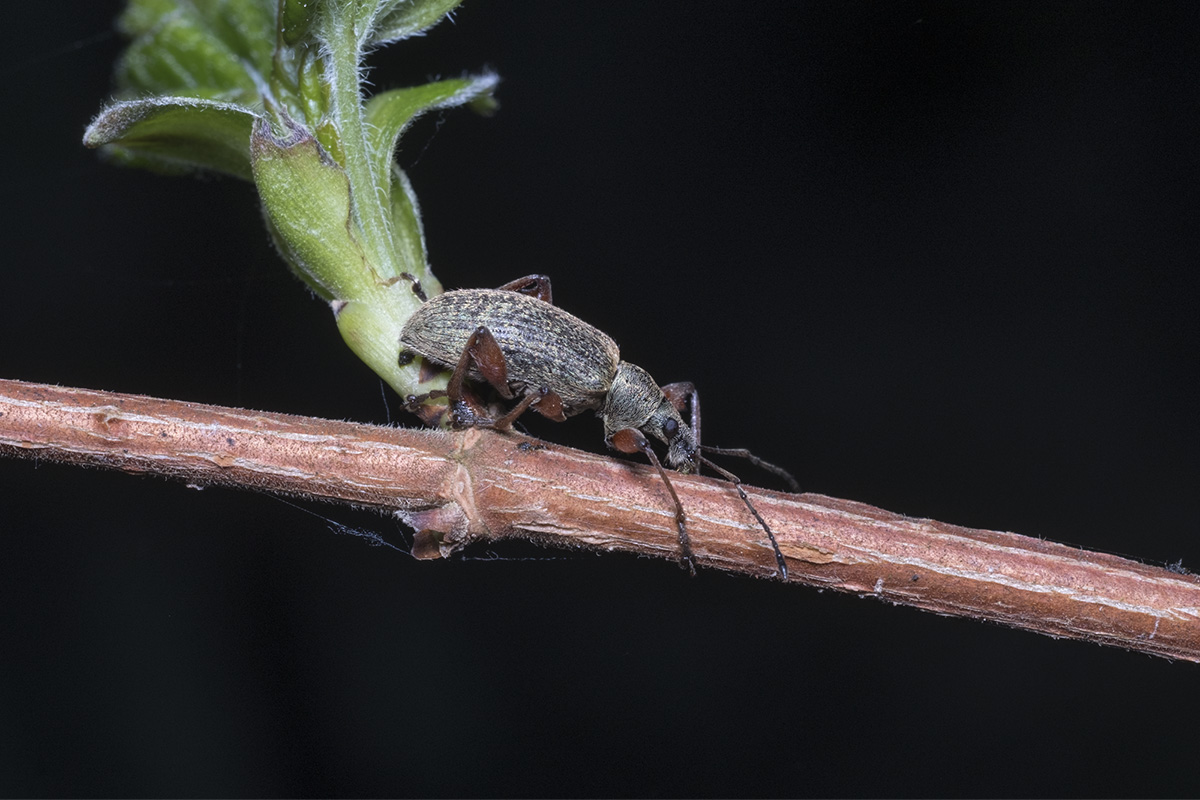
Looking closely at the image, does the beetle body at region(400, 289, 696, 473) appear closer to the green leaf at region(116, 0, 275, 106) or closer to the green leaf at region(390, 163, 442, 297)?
the green leaf at region(390, 163, 442, 297)

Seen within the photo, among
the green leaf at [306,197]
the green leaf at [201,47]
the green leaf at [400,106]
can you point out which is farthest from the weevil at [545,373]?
the green leaf at [201,47]

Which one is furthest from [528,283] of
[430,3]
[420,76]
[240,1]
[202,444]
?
[420,76]

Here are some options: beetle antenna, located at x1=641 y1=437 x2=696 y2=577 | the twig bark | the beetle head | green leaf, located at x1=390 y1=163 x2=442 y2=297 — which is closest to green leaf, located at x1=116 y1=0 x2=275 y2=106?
green leaf, located at x1=390 y1=163 x2=442 y2=297

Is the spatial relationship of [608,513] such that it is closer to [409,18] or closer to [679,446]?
[679,446]

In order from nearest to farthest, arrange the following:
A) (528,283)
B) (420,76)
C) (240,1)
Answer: (240,1)
(528,283)
(420,76)

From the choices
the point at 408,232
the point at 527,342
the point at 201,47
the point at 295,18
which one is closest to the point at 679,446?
the point at 527,342

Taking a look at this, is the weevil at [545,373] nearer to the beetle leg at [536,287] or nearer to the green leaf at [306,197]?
the beetle leg at [536,287]

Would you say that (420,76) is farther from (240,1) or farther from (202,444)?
(202,444)
